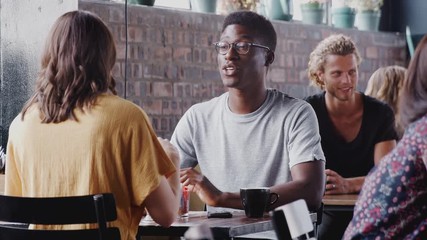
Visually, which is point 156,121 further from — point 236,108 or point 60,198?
point 60,198

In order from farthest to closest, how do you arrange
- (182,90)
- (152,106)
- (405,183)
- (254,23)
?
(182,90) < (152,106) < (254,23) < (405,183)

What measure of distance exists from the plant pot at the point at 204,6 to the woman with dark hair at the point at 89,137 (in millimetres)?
3719

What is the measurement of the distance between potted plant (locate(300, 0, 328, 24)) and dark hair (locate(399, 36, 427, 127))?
198 inches

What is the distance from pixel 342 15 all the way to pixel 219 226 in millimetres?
4933

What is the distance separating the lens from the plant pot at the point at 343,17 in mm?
7582

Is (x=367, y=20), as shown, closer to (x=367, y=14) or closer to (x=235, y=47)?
(x=367, y=14)

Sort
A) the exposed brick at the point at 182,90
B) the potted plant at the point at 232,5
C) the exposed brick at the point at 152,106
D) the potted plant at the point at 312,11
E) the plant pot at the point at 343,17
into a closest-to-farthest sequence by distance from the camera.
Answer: the exposed brick at the point at 152,106 → the exposed brick at the point at 182,90 → the potted plant at the point at 232,5 → the potted plant at the point at 312,11 → the plant pot at the point at 343,17

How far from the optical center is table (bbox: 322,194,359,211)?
13.4 feet

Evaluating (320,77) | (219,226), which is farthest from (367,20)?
(219,226)

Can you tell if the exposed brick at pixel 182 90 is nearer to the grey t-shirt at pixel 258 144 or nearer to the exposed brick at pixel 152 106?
the exposed brick at pixel 152 106

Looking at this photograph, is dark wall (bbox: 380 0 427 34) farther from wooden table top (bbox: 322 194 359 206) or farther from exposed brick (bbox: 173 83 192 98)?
wooden table top (bbox: 322 194 359 206)

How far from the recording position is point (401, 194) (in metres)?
2.31

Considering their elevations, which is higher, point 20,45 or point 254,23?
point 254,23

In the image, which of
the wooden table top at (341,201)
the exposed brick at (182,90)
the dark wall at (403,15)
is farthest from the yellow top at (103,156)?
the dark wall at (403,15)
